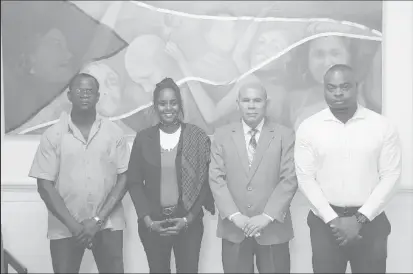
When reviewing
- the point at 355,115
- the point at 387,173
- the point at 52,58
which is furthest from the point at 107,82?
the point at 387,173

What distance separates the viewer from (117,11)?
314 cm

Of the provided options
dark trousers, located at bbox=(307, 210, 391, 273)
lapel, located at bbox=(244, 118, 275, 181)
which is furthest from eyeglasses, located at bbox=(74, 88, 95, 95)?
dark trousers, located at bbox=(307, 210, 391, 273)

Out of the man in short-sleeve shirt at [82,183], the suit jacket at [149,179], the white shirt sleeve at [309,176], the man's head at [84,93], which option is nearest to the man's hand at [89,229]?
the man in short-sleeve shirt at [82,183]

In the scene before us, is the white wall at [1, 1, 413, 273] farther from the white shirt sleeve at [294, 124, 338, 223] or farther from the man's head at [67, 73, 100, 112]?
the man's head at [67, 73, 100, 112]

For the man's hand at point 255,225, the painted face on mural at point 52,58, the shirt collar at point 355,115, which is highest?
the painted face on mural at point 52,58

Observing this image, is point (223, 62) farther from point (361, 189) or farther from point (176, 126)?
point (361, 189)

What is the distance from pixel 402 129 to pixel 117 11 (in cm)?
207

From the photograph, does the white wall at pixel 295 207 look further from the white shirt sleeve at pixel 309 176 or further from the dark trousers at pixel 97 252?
the white shirt sleeve at pixel 309 176

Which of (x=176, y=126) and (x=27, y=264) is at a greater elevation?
(x=176, y=126)

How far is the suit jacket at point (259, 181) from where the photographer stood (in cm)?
257

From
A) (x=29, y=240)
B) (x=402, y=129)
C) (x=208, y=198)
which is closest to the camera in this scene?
(x=208, y=198)

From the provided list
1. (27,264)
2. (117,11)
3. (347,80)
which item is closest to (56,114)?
(117,11)

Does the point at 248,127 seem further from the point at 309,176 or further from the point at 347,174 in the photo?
the point at 347,174

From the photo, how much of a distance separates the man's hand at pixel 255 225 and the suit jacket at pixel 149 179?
31 centimetres
